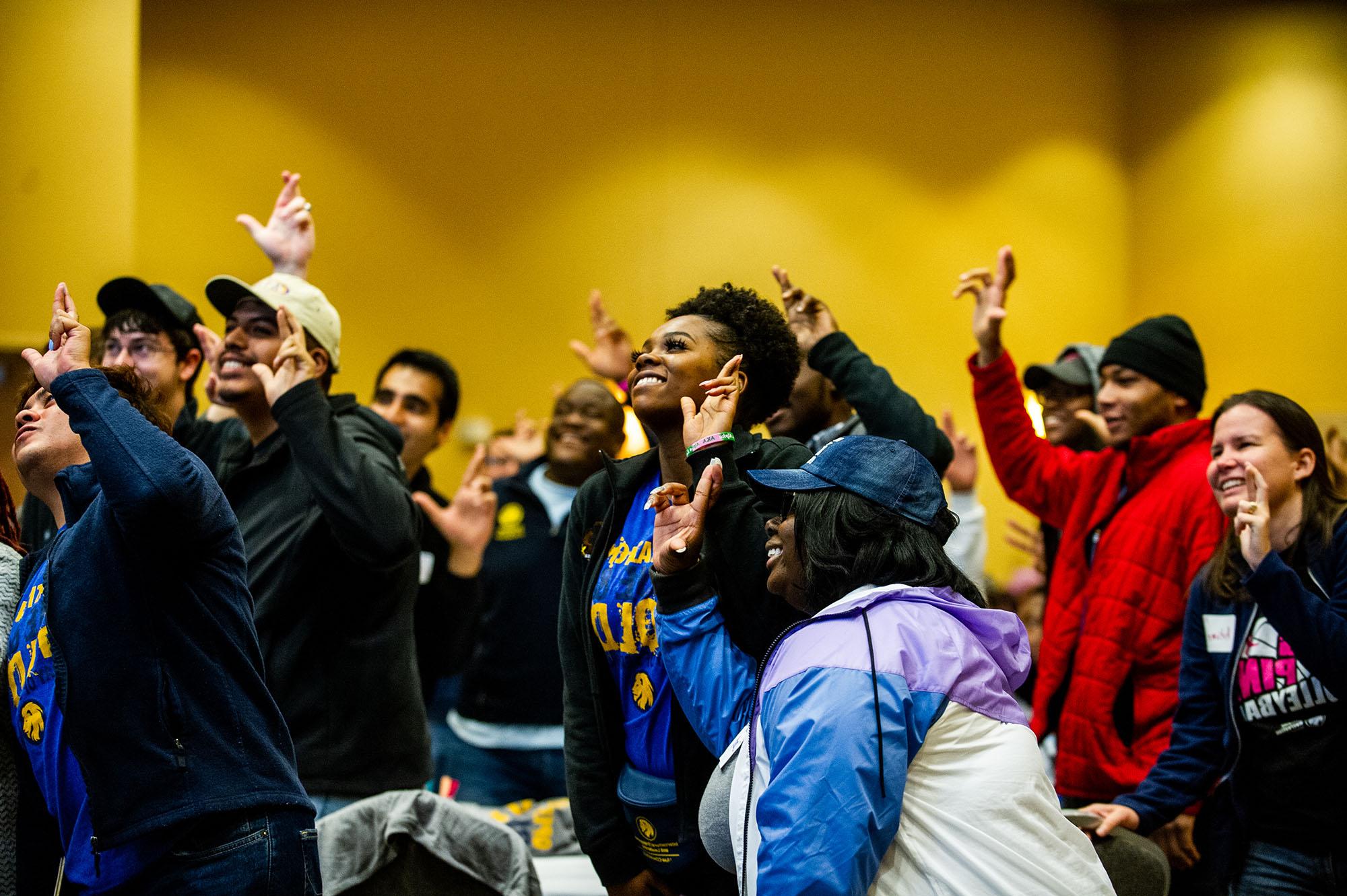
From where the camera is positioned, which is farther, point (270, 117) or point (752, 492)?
point (270, 117)

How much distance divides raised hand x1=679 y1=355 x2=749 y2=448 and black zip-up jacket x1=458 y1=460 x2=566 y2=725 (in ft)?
6.27

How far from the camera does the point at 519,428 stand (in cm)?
553

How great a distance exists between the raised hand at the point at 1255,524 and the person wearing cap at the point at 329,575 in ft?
5.48

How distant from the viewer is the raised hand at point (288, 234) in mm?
3166

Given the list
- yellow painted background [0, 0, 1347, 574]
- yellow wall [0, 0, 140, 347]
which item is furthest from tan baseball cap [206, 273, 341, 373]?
yellow painted background [0, 0, 1347, 574]

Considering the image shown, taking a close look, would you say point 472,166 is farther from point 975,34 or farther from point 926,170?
point 975,34

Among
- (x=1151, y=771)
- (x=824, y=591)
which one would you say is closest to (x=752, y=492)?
(x=824, y=591)

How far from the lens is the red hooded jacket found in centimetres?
278

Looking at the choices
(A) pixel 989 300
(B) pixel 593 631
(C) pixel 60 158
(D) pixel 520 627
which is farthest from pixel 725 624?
(C) pixel 60 158

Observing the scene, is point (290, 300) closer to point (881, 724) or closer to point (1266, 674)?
point (881, 724)

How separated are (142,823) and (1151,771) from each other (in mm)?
1903

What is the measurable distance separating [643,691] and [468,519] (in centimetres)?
171

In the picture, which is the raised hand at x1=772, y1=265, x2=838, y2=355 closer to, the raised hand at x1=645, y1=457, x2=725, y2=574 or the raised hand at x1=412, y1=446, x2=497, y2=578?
the raised hand at x1=645, y1=457, x2=725, y2=574

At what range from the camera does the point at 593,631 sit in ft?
7.07
